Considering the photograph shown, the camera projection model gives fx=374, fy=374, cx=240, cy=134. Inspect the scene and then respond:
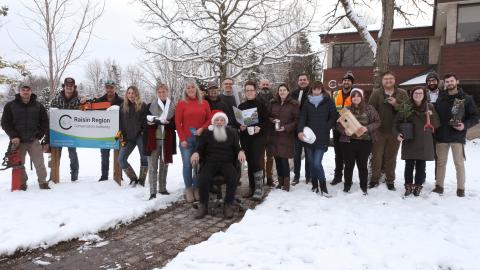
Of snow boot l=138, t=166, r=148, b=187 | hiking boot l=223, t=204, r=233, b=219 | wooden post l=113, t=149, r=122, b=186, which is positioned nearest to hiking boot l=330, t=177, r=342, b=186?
hiking boot l=223, t=204, r=233, b=219

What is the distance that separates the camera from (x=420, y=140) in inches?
247

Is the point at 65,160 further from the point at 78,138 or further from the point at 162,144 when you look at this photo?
the point at 162,144

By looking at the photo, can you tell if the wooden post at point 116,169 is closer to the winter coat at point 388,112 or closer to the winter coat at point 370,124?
the winter coat at point 370,124

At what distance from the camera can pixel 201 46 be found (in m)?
15.7

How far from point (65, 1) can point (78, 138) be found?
4.85 m

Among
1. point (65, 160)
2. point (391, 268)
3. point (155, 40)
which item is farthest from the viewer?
point (155, 40)

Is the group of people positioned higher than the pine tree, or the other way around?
the pine tree

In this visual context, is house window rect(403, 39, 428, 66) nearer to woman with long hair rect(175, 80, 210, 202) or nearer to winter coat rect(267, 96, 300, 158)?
winter coat rect(267, 96, 300, 158)

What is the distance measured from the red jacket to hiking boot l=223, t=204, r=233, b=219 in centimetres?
137

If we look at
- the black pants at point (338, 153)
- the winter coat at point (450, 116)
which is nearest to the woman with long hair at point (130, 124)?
the black pants at point (338, 153)

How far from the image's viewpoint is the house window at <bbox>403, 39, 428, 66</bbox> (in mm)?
21844

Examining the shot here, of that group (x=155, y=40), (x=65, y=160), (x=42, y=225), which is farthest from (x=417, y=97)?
(x=155, y=40)

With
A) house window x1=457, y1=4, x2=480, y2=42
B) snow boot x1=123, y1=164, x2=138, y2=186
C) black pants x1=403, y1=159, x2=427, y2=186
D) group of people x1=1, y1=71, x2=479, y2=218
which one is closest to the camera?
group of people x1=1, y1=71, x2=479, y2=218

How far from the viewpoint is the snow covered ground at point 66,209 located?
4.79 m
